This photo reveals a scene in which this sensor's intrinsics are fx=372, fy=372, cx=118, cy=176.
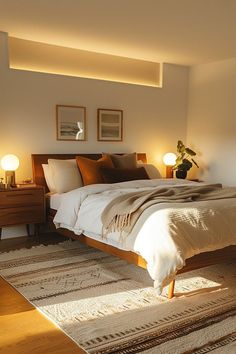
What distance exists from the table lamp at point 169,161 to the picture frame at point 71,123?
144 centimetres

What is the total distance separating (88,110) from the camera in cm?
528

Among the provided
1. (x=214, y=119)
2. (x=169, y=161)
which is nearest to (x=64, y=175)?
(x=169, y=161)

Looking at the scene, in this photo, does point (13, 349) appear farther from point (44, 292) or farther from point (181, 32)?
point (181, 32)

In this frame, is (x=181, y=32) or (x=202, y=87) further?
(x=202, y=87)

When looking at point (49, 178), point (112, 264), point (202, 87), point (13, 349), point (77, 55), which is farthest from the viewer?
point (202, 87)

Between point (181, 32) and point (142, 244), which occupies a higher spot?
point (181, 32)

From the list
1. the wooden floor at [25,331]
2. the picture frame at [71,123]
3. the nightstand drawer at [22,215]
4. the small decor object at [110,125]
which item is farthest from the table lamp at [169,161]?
the wooden floor at [25,331]

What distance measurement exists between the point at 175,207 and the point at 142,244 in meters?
0.42

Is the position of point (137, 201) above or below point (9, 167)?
below

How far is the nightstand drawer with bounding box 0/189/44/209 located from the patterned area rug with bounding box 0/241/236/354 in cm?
61

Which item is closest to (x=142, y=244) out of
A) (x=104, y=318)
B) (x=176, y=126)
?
(x=104, y=318)

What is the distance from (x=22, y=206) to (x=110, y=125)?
6.21 ft

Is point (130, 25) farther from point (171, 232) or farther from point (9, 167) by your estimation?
point (171, 232)

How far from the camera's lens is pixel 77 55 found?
519 cm
